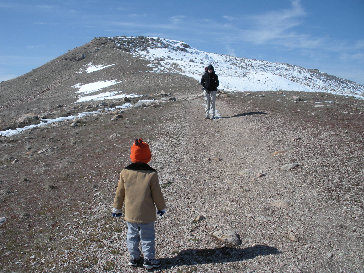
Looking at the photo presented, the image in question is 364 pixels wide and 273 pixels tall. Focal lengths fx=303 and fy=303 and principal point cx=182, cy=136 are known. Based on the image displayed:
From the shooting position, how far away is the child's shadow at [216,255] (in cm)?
573

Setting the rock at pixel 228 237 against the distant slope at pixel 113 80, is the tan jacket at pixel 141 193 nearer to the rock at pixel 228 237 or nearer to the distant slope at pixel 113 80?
the rock at pixel 228 237

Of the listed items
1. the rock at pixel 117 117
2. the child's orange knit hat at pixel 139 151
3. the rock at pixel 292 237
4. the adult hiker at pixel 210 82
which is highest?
the adult hiker at pixel 210 82

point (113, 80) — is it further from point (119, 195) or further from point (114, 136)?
point (119, 195)

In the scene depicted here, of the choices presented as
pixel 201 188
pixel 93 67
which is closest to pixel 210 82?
pixel 201 188

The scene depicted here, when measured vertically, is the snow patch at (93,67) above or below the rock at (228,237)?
above

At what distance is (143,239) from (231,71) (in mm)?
50689

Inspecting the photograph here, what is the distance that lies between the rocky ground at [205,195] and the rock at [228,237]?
2 centimetres

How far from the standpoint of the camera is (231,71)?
53500 millimetres

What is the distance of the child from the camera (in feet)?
17.8

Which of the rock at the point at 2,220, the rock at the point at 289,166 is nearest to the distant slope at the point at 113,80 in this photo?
the rock at the point at 2,220

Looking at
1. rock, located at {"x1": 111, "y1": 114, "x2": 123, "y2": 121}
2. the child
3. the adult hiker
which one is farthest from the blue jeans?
rock, located at {"x1": 111, "y1": 114, "x2": 123, "y2": 121}

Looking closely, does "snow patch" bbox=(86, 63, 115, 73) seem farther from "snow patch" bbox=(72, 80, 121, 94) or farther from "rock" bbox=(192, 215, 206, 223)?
"rock" bbox=(192, 215, 206, 223)

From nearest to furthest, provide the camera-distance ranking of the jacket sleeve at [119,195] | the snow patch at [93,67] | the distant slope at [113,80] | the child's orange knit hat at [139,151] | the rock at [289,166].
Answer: the child's orange knit hat at [139,151] < the jacket sleeve at [119,195] < the rock at [289,166] < the distant slope at [113,80] < the snow patch at [93,67]

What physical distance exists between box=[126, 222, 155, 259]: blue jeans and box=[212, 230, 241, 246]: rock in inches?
62.1
